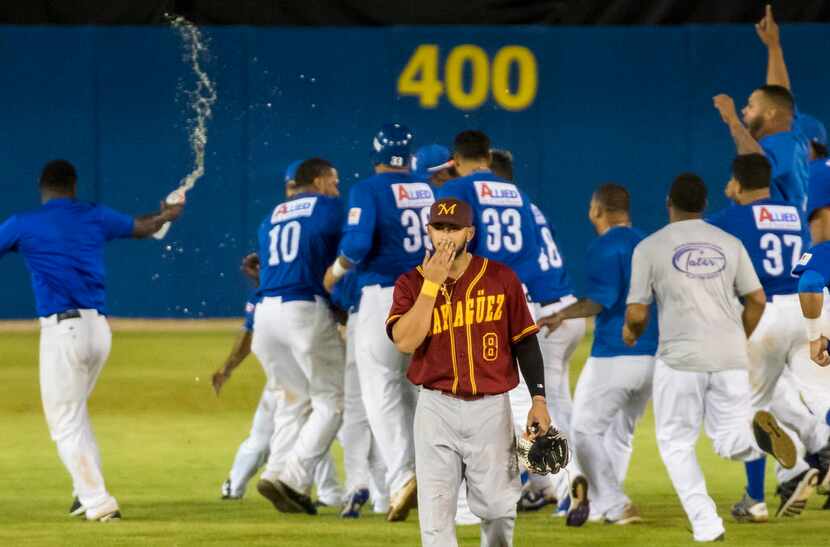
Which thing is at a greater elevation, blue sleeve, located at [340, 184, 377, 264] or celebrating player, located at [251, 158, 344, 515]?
blue sleeve, located at [340, 184, 377, 264]

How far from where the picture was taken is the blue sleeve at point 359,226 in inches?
371

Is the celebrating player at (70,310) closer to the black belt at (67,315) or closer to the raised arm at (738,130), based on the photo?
the black belt at (67,315)

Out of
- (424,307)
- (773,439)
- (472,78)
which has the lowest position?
(773,439)

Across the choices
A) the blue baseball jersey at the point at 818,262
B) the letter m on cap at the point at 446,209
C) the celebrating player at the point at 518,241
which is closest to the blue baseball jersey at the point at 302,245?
the celebrating player at the point at 518,241

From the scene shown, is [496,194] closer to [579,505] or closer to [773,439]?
[579,505]

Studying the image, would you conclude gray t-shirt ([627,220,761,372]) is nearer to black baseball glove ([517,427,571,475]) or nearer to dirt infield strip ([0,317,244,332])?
black baseball glove ([517,427,571,475])

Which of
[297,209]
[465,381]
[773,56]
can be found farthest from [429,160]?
[465,381]

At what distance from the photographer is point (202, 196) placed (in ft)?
67.1

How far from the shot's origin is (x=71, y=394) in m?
9.40

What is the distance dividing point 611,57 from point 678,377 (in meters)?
12.7

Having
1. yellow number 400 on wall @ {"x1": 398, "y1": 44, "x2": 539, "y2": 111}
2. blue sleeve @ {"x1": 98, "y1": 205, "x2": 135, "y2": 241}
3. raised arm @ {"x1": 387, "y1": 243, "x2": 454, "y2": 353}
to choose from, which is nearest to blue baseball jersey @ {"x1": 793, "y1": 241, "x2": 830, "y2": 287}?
raised arm @ {"x1": 387, "y1": 243, "x2": 454, "y2": 353}

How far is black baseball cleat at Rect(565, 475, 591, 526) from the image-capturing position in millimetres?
9156

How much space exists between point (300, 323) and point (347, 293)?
336 millimetres

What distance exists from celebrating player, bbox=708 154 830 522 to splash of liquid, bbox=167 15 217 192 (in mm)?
11247
